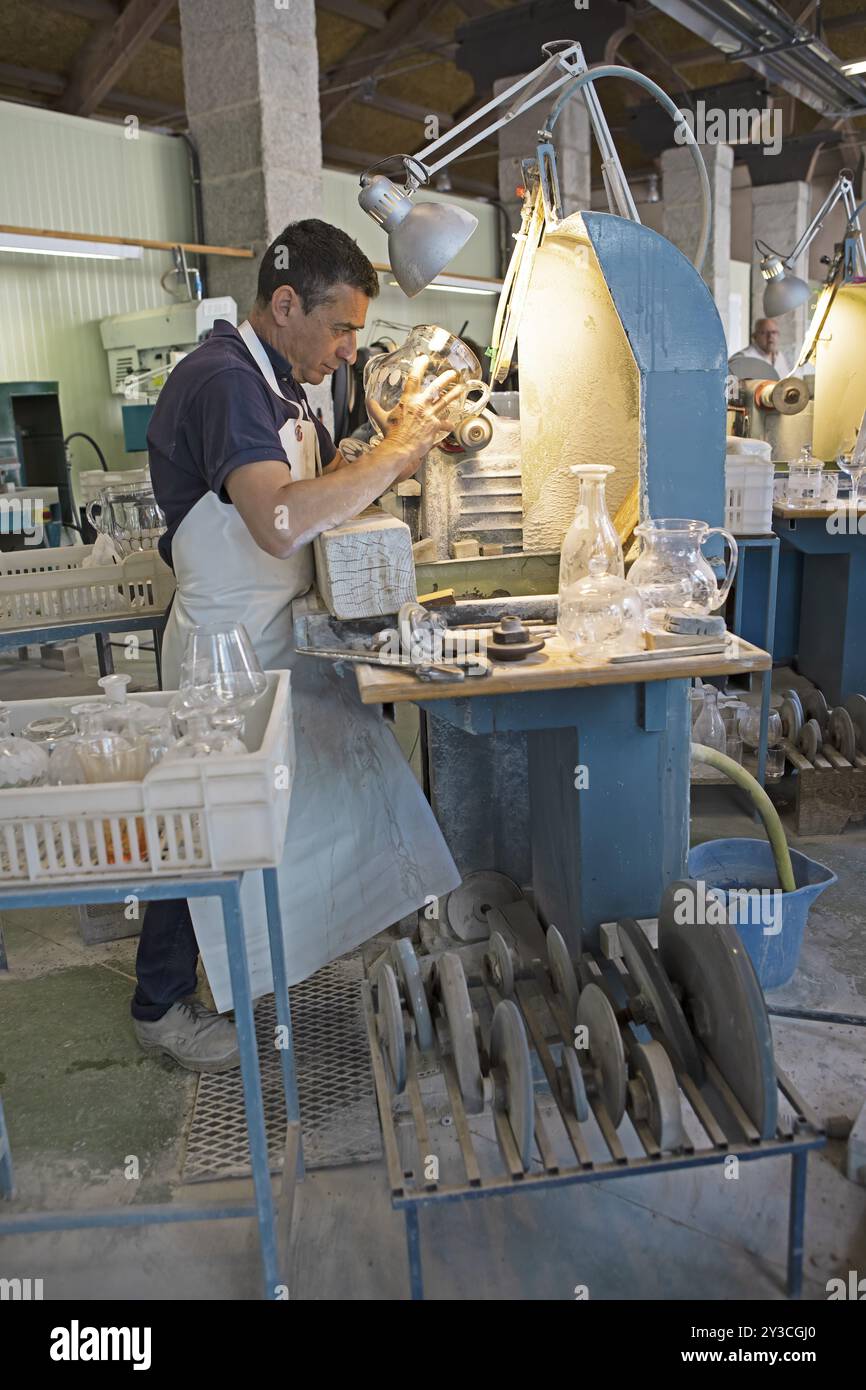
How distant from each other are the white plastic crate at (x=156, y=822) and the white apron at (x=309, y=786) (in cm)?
64

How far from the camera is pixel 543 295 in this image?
2.61 meters

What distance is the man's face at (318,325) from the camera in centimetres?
210

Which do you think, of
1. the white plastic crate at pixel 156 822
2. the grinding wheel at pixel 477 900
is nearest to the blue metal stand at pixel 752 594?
the grinding wheel at pixel 477 900

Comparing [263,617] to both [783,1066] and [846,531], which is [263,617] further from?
[846,531]

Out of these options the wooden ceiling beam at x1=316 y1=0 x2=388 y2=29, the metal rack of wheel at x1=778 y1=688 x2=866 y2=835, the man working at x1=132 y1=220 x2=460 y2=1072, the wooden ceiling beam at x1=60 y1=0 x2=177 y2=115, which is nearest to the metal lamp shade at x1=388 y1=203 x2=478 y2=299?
the man working at x1=132 y1=220 x2=460 y2=1072

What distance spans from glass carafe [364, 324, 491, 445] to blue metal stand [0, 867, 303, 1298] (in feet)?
4.16

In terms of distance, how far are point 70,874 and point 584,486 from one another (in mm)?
1141

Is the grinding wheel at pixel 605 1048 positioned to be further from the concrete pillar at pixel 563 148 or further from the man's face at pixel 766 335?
the concrete pillar at pixel 563 148

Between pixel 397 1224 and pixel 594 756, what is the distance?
2.92ft

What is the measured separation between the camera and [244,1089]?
5.17 feet

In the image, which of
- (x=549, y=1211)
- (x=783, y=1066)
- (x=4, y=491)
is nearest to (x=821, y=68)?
(x=4, y=491)

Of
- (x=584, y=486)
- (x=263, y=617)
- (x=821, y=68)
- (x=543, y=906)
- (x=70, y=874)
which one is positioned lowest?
(x=543, y=906)

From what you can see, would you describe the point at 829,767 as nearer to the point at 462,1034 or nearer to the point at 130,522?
the point at 462,1034

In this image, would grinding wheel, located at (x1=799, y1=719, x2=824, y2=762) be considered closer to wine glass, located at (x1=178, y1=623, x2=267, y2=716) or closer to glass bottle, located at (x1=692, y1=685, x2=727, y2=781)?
glass bottle, located at (x1=692, y1=685, x2=727, y2=781)
